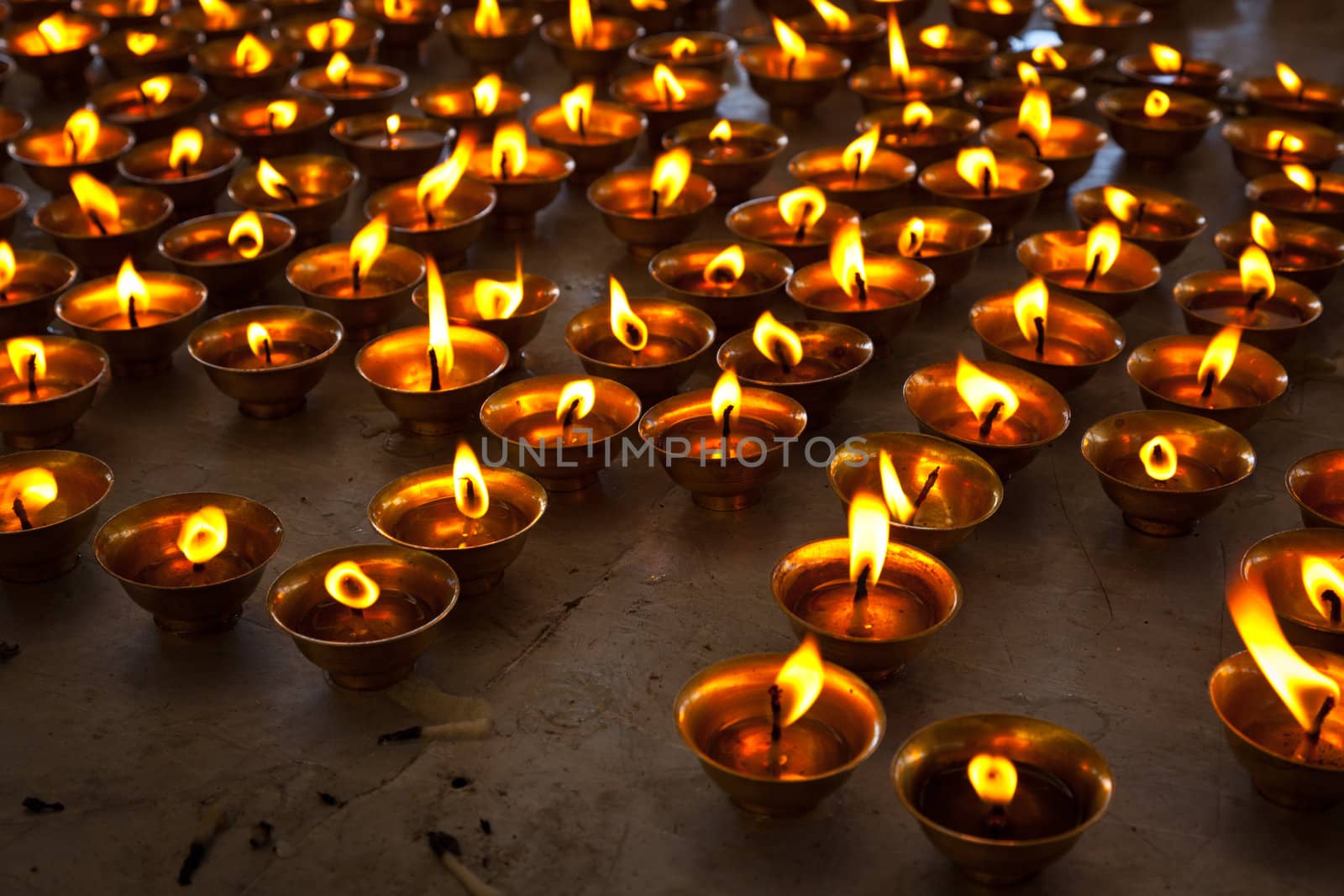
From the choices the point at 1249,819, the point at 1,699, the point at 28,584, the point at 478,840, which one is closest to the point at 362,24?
the point at 28,584

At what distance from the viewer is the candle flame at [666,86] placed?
17.7ft

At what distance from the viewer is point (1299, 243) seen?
14.7 ft

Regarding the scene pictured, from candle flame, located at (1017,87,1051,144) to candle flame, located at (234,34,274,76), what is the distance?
3.02 meters

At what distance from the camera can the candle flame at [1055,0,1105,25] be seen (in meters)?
6.17

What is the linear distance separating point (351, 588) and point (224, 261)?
1775 mm

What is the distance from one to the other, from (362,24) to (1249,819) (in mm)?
5047

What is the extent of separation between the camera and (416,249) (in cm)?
448

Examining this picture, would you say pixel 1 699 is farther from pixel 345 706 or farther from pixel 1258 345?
pixel 1258 345

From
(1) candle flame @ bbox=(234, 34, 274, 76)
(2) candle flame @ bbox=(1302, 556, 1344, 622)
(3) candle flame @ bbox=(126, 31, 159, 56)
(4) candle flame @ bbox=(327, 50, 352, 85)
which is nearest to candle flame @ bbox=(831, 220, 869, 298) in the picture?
(2) candle flame @ bbox=(1302, 556, 1344, 622)

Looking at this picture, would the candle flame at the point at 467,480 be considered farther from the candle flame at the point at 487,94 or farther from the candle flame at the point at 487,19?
the candle flame at the point at 487,19

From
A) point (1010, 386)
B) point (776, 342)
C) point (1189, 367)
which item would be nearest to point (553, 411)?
point (776, 342)

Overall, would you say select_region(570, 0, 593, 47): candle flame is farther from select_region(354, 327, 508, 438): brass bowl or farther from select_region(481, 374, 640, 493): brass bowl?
select_region(481, 374, 640, 493): brass bowl

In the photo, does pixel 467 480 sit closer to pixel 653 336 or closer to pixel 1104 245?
pixel 653 336

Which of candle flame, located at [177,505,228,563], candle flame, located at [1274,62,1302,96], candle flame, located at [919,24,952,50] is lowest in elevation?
candle flame, located at [919,24,952,50]
